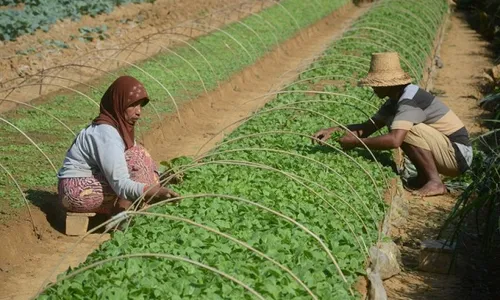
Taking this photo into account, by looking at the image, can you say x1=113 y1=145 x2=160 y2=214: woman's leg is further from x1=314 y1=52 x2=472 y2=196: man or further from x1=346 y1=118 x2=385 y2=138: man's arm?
x1=346 y1=118 x2=385 y2=138: man's arm

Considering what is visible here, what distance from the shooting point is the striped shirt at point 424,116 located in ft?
29.6

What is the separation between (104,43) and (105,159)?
10451 mm

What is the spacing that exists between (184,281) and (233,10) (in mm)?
18089

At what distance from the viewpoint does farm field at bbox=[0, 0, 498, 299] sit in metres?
5.68

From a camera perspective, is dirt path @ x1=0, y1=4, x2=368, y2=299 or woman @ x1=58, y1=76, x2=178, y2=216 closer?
dirt path @ x1=0, y1=4, x2=368, y2=299

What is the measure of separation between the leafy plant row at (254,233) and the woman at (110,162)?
488mm

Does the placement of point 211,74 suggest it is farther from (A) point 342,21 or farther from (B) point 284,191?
(A) point 342,21

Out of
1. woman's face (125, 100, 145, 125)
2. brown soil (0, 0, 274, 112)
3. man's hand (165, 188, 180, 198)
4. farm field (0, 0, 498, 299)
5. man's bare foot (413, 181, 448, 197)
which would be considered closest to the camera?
farm field (0, 0, 498, 299)

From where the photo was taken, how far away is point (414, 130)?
931 centimetres

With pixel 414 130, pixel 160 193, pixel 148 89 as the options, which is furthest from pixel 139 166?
pixel 148 89

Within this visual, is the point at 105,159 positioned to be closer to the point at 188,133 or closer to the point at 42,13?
the point at 188,133

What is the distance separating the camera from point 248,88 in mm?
16078

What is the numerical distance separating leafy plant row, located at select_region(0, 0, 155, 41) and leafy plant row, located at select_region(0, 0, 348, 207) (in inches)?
92.6

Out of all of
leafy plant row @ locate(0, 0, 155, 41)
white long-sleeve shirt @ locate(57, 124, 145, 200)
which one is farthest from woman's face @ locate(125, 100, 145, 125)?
leafy plant row @ locate(0, 0, 155, 41)
